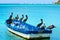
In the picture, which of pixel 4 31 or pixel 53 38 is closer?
pixel 53 38

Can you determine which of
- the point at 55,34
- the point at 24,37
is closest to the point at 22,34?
the point at 24,37

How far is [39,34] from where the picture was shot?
48.9ft

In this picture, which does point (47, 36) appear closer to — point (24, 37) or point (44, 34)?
point (44, 34)

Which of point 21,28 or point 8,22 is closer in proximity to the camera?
point 21,28

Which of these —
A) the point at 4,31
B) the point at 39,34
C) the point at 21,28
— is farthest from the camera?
the point at 4,31

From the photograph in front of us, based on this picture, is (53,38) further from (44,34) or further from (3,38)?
(3,38)

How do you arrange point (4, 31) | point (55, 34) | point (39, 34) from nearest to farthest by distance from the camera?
point (39, 34) < point (55, 34) < point (4, 31)

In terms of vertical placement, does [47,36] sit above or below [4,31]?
below

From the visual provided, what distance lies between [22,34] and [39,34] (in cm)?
126

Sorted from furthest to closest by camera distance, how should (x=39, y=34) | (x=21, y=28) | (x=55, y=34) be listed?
1. (x=55, y=34)
2. (x=21, y=28)
3. (x=39, y=34)

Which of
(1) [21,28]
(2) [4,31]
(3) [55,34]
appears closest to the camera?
(1) [21,28]

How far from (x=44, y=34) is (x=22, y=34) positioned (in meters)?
1.38

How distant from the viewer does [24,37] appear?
15.7m

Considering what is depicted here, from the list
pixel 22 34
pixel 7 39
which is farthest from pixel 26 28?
pixel 7 39
